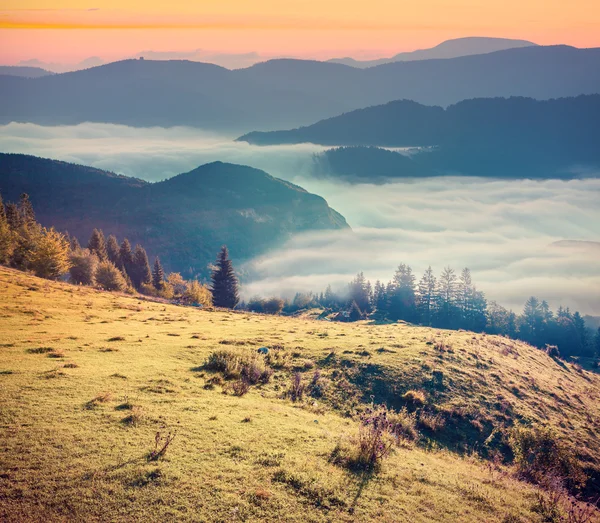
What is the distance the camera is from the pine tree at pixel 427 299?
139875mm

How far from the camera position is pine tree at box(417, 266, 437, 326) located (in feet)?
459

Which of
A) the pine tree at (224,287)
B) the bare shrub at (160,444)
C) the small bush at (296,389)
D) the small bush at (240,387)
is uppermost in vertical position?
the bare shrub at (160,444)

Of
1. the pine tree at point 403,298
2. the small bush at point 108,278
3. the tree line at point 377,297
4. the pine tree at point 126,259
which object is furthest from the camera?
the pine tree at point 403,298

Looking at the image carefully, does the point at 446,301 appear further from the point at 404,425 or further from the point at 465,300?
the point at 404,425

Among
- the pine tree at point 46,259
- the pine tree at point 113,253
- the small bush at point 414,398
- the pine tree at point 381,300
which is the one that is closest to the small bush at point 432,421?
the small bush at point 414,398

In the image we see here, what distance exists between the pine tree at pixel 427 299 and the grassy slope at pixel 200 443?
374ft

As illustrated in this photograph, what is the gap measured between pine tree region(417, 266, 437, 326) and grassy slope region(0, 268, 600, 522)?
11402 centimetres

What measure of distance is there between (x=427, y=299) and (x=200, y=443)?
139 meters

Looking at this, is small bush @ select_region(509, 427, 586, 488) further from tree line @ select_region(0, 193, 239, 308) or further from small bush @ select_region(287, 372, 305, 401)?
tree line @ select_region(0, 193, 239, 308)

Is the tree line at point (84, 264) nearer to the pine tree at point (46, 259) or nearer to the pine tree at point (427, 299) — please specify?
the pine tree at point (46, 259)

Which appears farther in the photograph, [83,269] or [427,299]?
[427,299]

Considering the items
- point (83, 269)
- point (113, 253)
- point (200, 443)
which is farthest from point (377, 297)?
point (200, 443)

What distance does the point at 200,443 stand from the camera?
1352 cm

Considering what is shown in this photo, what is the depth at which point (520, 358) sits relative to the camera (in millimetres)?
39094
